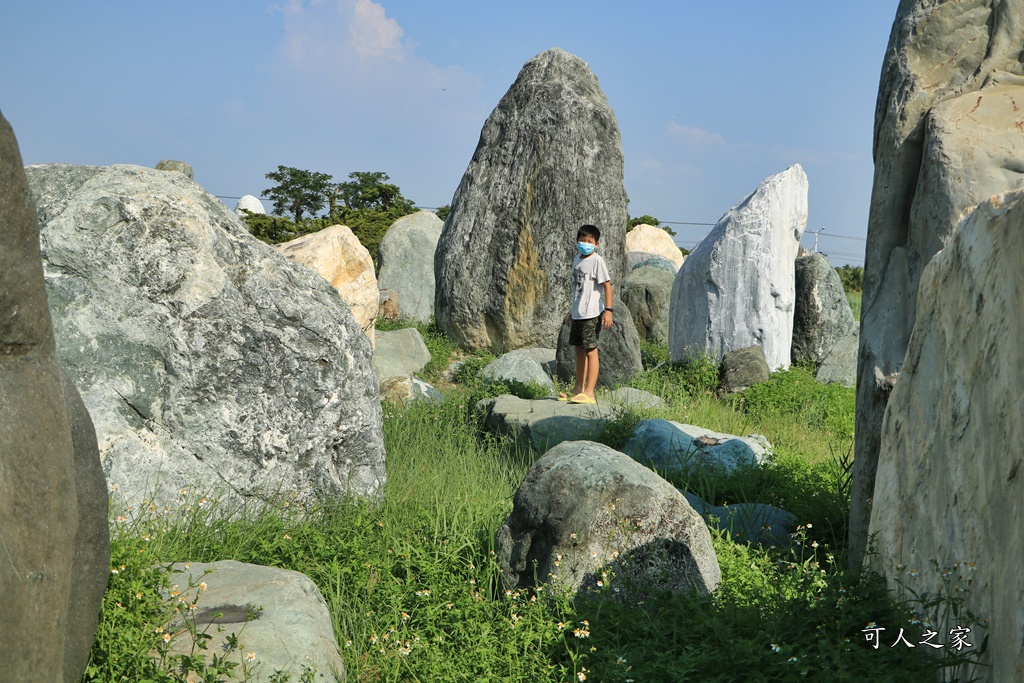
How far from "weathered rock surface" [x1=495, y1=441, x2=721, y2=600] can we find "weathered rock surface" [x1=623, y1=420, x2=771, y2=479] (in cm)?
201

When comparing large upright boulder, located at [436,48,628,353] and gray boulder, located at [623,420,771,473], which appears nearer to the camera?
gray boulder, located at [623,420,771,473]

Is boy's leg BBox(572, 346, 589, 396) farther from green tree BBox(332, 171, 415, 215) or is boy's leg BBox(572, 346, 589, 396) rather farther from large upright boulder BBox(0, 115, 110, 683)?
green tree BBox(332, 171, 415, 215)

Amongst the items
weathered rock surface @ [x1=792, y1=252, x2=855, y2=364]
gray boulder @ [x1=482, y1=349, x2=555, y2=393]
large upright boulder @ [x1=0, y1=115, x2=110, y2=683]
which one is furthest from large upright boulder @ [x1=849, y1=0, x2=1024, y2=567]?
weathered rock surface @ [x1=792, y1=252, x2=855, y2=364]

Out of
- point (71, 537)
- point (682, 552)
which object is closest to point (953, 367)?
point (682, 552)

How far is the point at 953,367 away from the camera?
3572 millimetres

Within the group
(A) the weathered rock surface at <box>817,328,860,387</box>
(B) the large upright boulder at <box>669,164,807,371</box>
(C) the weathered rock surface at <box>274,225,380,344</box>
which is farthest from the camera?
(B) the large upright boulder at <box>669,164,807,371</box>

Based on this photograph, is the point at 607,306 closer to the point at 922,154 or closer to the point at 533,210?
the point at 533,210

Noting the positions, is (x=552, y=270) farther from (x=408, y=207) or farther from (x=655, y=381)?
(x=408, y=207)

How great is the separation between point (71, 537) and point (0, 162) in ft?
3.30

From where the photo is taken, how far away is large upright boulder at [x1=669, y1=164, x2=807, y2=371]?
462 inches

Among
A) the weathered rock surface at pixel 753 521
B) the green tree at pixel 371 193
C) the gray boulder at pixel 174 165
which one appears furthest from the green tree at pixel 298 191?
the weathered rock surface at pixel 753 521

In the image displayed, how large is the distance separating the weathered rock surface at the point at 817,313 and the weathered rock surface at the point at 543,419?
14.9ft

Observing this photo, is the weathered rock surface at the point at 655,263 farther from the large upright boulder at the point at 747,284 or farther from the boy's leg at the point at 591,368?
the boy's leg at the point at 591,368

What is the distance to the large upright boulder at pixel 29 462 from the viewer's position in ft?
7.52
